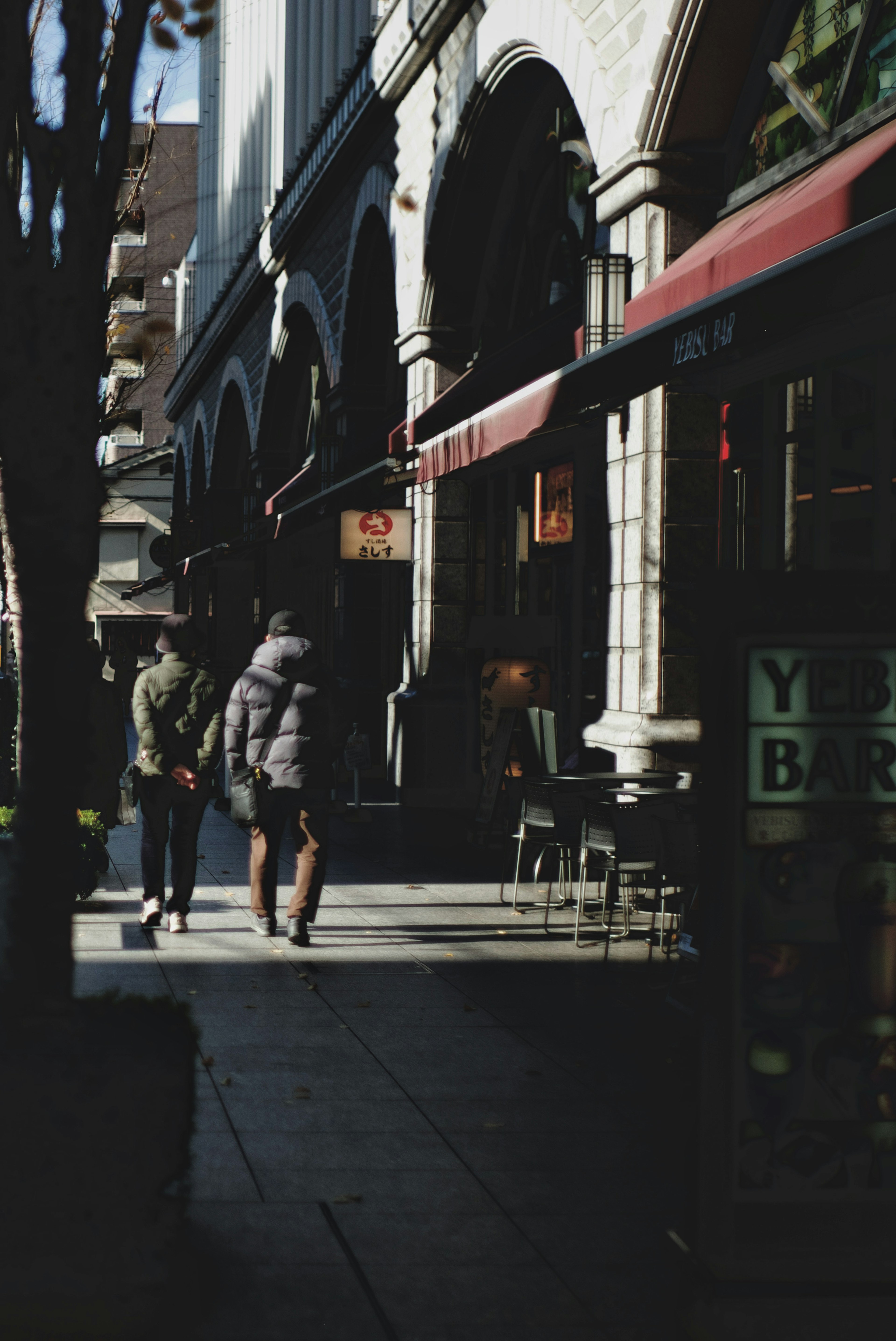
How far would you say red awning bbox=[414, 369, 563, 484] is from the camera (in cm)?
866

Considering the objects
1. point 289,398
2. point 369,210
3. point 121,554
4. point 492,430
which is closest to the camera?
point 492,430

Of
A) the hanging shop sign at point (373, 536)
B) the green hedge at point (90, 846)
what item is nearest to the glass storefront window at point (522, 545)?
the hanging shop sign at point (373, 536)

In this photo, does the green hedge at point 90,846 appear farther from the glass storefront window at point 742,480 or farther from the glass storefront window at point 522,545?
the glass storefront window at point 522,545

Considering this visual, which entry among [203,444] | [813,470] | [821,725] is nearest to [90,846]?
[813,470]

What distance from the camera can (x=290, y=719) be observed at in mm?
8594

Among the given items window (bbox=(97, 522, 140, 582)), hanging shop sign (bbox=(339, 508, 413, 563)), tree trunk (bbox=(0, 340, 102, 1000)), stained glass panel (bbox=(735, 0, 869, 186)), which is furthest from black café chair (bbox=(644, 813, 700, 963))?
window (bbox=(97, 522, 140, 582))

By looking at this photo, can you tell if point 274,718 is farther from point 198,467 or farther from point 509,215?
point 198,467

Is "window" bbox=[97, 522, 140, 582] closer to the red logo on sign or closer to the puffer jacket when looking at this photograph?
the red logo on sign

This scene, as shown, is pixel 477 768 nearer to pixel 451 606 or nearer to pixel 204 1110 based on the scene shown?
pixel 451 606

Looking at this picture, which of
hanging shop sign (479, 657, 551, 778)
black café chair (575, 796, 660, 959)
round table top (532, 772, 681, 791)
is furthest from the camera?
hanging shop sign (479, 657, 551, 778)

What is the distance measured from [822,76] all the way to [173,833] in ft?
20.0

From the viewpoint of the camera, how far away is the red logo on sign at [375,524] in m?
16.5

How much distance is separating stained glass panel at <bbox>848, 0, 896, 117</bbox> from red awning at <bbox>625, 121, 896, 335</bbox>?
0.31 meters

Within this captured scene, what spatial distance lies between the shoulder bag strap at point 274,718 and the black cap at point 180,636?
0.62 metres
